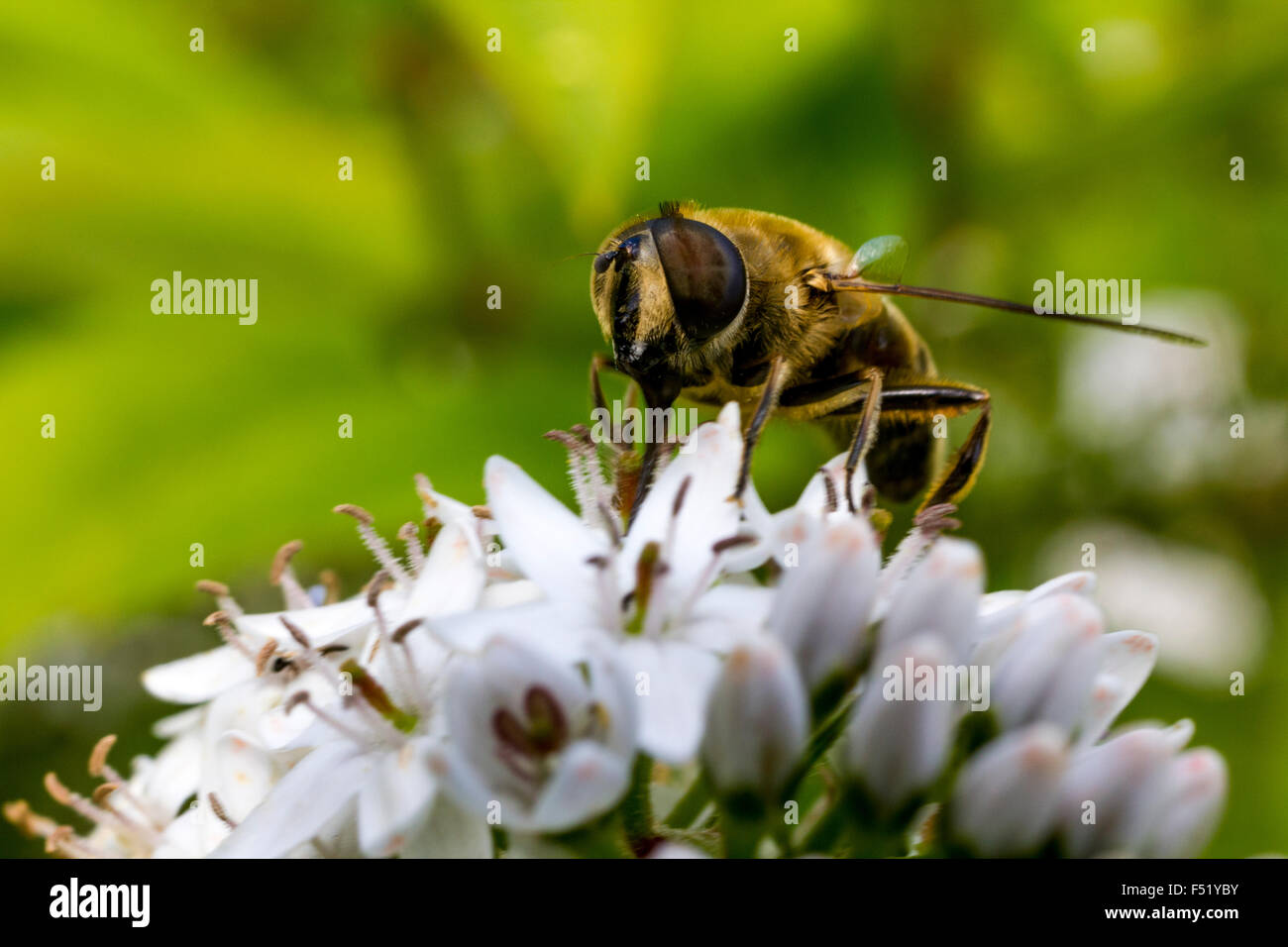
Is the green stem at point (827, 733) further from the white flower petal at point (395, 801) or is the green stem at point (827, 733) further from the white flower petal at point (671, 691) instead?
the white flower petal at point (395, 801)

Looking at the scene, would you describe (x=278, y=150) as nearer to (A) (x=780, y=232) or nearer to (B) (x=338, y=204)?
(B) (x=338, y=204)

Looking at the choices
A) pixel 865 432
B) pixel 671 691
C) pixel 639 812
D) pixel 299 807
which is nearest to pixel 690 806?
pixel 639 812

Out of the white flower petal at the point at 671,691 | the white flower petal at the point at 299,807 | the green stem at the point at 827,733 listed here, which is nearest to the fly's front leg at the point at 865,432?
the green stem at the point at 827,733

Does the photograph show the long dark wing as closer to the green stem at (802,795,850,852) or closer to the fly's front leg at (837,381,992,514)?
the fly's front leg at (837,381,992,514)

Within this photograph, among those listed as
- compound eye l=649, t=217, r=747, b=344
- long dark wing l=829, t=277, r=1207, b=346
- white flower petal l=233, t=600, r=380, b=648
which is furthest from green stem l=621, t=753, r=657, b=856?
long dark wing l=829, t=277, r=1207, b=346

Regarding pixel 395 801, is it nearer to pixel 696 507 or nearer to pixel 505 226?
pixel 696 507
